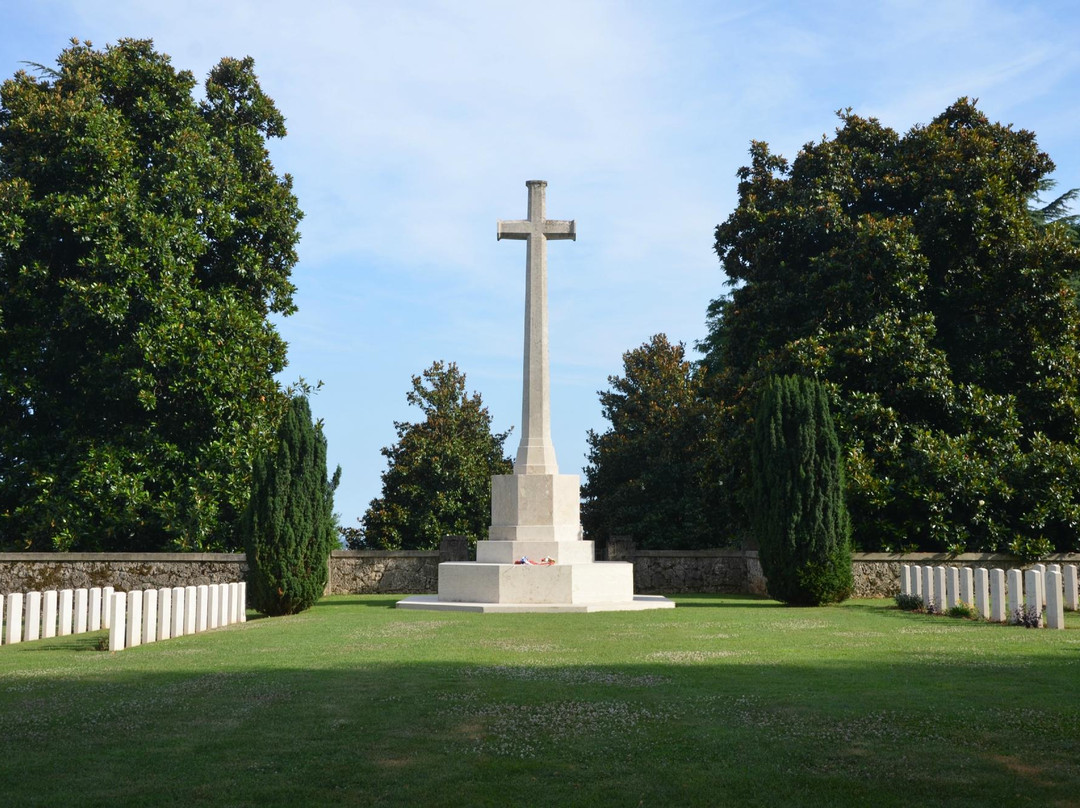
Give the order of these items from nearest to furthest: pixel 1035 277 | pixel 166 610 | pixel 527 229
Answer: pixel 166 610 < pixel 527 229 < pixel 1035 277

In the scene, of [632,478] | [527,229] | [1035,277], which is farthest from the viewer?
[632,478]

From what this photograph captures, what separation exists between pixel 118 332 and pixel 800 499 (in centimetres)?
1624

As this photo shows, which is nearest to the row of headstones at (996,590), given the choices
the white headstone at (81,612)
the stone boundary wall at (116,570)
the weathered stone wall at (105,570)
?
the white headstone at (81,612)

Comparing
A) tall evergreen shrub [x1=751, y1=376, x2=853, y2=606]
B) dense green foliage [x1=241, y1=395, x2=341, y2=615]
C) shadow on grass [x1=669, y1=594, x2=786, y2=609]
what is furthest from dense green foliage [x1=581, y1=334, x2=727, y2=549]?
dense green foliage [x1=241, y1=395, x2=341, y2=615]

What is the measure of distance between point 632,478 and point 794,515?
16343mm

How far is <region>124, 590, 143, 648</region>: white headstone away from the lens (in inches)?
490

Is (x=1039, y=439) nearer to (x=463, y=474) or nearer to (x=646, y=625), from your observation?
(x=646, y=625)

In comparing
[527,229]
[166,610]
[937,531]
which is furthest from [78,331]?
[937,531]

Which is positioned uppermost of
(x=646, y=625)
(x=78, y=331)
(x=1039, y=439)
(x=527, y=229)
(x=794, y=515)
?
(x=527, y=229)

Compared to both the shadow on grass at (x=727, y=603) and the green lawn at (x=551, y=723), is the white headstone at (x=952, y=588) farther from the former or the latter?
the green lawn at (x=551, y=723)

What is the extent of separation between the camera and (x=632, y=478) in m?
34.6

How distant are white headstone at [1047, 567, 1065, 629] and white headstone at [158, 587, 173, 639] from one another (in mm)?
11990

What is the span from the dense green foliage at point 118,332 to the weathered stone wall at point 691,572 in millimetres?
10213

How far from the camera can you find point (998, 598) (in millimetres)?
14125
